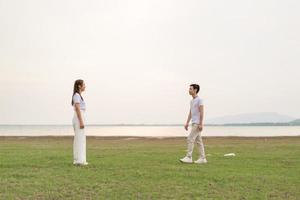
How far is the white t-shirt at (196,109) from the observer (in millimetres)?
14523

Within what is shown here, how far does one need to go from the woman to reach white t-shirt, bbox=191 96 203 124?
139 inches

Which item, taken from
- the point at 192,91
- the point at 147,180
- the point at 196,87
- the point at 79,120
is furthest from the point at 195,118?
the point at 147,180

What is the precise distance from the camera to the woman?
44.1ft

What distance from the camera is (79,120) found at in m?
13.6

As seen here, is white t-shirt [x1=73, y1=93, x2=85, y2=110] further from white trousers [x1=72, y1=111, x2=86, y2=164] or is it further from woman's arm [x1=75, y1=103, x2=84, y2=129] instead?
white trousers [x1=72, y1=111, x2=86, y2=164]

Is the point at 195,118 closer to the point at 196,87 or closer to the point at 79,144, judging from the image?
the point at 196,87

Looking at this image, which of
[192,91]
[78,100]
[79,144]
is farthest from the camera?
[192,91]

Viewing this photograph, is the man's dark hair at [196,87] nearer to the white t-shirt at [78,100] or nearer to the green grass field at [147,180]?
the green grass field at [147,180]

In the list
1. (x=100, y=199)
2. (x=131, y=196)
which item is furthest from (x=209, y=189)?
(x=100, y=199)

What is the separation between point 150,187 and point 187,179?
4.58 feet

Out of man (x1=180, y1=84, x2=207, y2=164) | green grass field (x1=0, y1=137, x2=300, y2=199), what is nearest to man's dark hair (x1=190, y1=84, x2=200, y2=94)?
man (x1=180, y1=84, x2=207, y2=164)

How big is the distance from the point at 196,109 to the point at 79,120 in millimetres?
3735

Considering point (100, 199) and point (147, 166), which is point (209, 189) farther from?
point (147, 166)

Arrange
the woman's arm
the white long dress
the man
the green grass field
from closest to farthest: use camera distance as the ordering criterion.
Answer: the green grass field < the woman's arm < the white long dress < the man
